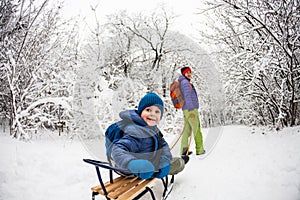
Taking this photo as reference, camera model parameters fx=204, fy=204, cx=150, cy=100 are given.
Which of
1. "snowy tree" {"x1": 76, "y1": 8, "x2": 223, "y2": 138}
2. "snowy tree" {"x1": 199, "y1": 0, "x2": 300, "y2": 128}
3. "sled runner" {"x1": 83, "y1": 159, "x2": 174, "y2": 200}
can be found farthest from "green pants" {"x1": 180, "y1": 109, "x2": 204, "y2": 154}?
"snowy tree" {"x1": 76, "y1": 8, "x2": 223, "y2": 138}

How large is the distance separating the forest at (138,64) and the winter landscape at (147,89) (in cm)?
4

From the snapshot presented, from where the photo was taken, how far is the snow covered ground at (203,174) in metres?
2.29

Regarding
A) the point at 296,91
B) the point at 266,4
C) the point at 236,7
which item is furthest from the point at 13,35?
the point at 296,91

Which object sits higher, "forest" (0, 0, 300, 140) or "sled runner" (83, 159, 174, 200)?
"forest" (0, 0, 300, 140)

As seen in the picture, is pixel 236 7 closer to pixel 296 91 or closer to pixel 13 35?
pixel 296 91

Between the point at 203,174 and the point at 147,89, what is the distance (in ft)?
20.7

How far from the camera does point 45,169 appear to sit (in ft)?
11.0

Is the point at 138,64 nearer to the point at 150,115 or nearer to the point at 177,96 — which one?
the point at 177,96

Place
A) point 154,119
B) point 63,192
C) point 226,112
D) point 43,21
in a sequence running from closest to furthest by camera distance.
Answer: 1. point 154,119
2. point 63,192
3. point 43,21
4. point 226,112

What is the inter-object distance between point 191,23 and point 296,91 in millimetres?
3468

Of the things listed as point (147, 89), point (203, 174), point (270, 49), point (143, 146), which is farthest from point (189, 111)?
point (147, 89)

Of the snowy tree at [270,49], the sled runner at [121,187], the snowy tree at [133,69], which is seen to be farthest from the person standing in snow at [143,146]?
the snowy tree at [133,69]

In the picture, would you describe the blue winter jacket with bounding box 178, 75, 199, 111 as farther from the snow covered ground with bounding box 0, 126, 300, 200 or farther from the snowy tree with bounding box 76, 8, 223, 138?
the snowy tree with bounding box 76, 8, 223, 138

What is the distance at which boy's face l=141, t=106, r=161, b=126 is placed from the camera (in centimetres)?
254
